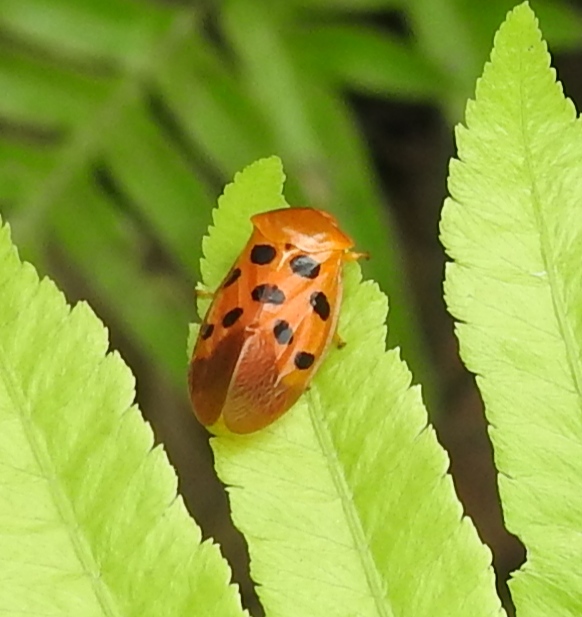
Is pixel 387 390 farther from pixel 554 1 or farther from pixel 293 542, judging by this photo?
pixel 554 1

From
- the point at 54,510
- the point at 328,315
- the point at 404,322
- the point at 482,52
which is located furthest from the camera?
the point at 404,322

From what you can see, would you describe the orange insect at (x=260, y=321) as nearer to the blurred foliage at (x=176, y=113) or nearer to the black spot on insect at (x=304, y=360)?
the black spot on insect at (x=304, y=360)

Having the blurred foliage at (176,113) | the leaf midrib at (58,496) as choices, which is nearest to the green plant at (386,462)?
the leaf midrib at (58,496)

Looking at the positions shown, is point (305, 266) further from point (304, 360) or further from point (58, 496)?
point (58, 496)

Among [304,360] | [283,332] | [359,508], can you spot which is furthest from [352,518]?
[283,332]

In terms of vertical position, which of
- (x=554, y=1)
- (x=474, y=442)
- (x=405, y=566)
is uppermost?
(x=554, y=1)

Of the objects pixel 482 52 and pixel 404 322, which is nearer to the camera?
pixel 482 52

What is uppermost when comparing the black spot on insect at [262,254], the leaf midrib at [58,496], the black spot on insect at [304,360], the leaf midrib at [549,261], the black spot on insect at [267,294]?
the leaf midrib at [549,261]

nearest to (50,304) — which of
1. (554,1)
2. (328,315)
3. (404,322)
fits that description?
(328,315)
